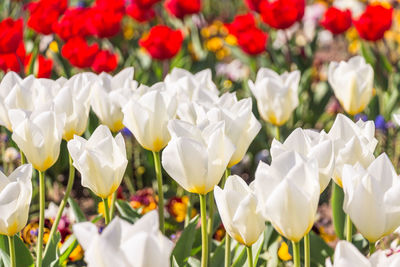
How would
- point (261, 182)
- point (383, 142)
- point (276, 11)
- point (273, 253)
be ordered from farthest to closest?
point (276, 11), point (383, 142), point (273, 253), point (261, 182)

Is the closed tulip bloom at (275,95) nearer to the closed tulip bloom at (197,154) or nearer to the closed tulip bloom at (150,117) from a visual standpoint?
the closed tulip bloom at (150,117)

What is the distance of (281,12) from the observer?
3375mm

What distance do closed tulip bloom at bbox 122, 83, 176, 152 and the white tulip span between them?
0.59 feet

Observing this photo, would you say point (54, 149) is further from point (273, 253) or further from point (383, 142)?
point (383, 142)

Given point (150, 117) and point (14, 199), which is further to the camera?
point (150, 117)

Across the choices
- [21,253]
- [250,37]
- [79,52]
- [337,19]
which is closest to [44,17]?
[79,52]

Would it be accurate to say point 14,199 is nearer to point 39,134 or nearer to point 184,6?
point 39,134

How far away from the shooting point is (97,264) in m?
0.94

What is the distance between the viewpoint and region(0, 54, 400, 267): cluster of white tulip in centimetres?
115

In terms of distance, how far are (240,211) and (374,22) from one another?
2.22 meters

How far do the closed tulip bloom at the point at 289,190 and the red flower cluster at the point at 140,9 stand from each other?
2724mm

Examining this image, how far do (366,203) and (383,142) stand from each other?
2003mm

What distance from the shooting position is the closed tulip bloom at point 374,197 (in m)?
1.21

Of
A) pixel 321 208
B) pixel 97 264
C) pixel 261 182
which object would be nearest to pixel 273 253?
pixel 261 182
